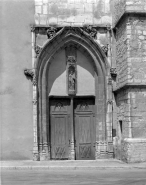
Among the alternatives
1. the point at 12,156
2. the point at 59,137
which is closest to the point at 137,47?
the point at 59,137

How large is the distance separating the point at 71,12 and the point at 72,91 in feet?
8.39

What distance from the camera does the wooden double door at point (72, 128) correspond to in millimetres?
12492

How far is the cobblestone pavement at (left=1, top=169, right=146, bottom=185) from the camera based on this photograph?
8.15 m

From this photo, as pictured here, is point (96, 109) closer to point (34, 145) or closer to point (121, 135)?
point (121, 135)

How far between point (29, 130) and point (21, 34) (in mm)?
3050

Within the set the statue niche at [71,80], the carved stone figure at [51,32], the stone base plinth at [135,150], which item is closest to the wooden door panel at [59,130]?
the statue niche at [71,80]

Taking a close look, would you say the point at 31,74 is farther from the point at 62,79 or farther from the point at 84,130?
the point at 84,130

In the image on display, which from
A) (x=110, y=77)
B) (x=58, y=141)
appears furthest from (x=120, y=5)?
(x=58, y=141)

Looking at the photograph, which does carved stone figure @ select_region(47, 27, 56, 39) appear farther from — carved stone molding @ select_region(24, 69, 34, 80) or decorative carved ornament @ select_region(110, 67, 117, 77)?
decorative carved ornament @ select_region(110, 67, 117, 77)

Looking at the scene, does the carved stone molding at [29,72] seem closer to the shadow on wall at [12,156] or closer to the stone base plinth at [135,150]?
the shadow on wall at [12,156]

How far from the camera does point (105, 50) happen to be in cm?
1248

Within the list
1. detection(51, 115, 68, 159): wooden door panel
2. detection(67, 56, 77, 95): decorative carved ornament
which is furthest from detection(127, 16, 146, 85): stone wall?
detection(51, 115, 68, 159): wooden door panel

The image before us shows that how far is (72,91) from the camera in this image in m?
12.5

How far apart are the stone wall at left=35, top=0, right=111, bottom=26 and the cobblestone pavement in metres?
4.90
